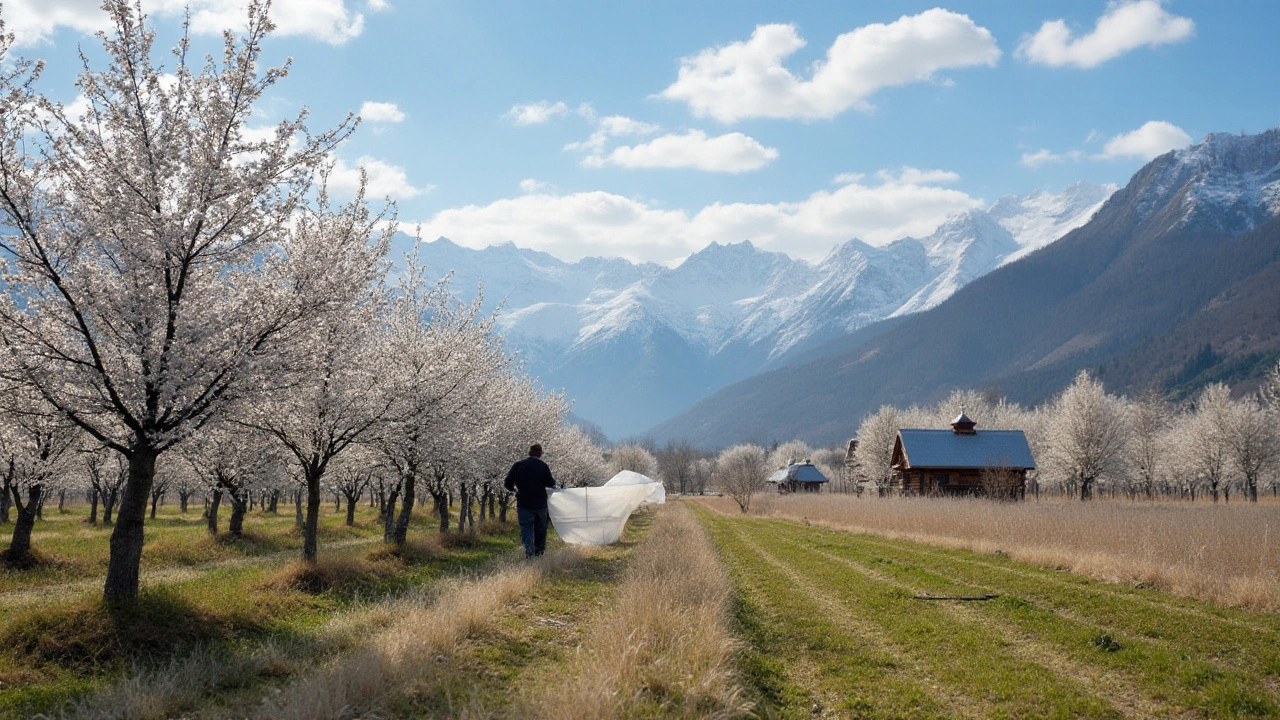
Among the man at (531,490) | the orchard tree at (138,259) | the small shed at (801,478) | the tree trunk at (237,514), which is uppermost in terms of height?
the orchard tree at (138,259)

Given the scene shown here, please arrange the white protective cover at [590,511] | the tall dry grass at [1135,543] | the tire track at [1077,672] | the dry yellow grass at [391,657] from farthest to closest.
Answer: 1. the white protective cover at [590,511]
2. the tall dry grass at [1135,543]
3. the tire track at [1077,672]
4. the dry yellow grass at [391,657]

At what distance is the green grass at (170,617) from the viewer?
7.73 metres

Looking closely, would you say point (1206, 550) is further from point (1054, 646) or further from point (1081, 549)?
point (1054, 646)

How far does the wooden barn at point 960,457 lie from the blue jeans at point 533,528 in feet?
140

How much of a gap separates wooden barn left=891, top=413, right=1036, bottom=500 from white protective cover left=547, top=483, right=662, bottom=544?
37.2m

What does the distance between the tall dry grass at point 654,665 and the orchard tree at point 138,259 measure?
6310mm

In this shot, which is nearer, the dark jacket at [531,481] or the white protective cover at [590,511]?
the dark jacket at [531,481]

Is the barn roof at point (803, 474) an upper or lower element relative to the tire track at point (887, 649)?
lower

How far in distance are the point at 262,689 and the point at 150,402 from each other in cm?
466

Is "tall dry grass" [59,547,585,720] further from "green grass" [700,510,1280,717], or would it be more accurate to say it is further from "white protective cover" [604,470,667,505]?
"white protective cover" [604,470,667,505]

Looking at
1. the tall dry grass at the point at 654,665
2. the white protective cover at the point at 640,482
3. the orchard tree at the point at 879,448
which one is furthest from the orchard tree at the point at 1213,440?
the tall dry grass at the point at 654,665

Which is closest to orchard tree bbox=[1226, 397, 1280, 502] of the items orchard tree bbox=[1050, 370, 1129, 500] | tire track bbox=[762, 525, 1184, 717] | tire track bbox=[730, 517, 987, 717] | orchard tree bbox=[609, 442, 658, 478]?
orchard tree bbox=[1050, 370, 1129, 500]

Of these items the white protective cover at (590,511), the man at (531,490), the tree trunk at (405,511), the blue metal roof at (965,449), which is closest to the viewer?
the man at (531,490)

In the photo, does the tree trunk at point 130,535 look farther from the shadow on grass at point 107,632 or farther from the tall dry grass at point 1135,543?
the tall dry grass at point 1135,543
